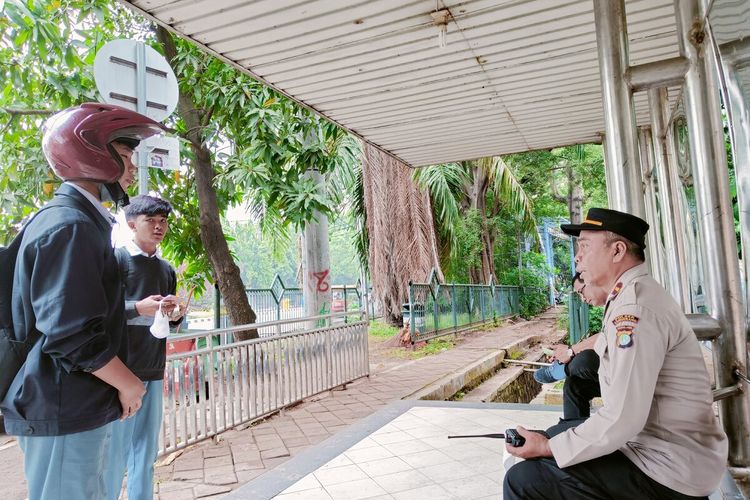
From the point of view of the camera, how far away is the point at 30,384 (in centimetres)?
149

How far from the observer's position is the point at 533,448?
1.68 m

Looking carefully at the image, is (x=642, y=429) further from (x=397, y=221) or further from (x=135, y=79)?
(x=397, y=221)

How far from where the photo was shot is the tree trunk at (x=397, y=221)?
12.4 meters

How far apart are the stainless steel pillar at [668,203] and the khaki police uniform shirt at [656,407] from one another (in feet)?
12.2

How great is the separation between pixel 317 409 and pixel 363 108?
3.36 meters

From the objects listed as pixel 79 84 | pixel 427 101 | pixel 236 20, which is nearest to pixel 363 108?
pixel 427 101

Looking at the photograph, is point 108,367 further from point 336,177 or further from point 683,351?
point 336,177

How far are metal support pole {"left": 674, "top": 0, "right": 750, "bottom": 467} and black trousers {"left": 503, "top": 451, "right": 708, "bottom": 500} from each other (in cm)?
106

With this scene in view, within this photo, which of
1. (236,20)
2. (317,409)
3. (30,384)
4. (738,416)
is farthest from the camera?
(317,409)

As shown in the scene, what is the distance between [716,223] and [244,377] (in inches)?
162

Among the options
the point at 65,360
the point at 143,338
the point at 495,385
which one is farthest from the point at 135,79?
the point at 495,385

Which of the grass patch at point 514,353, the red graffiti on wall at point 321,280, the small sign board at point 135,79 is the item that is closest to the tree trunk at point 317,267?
the red graffiti on wall at point 321,280

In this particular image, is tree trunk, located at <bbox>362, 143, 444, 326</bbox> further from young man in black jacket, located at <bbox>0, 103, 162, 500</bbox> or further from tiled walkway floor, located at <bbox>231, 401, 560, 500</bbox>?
young man in black jacket, located at <bbox>0, 103, 162, 500</bbox>

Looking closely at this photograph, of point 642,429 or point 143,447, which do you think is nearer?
point 642,429
